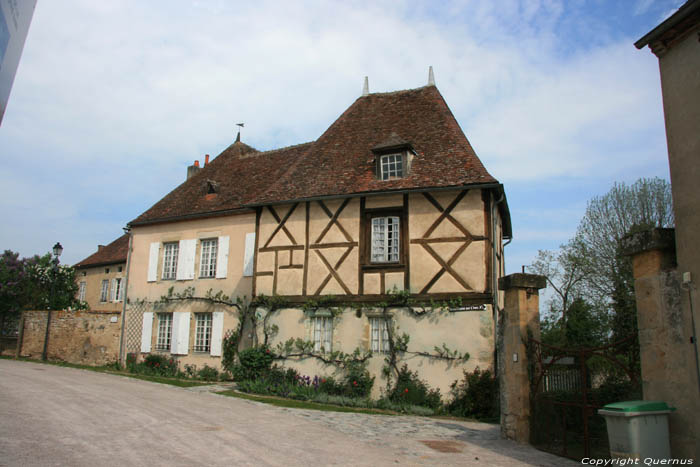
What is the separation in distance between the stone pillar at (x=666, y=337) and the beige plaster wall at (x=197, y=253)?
11555 mm

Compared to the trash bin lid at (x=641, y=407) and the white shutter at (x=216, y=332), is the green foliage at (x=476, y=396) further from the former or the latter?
the white shutter at (x=216, y=332)

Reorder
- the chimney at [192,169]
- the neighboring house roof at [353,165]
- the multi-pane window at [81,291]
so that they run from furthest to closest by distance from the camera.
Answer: the multi-pane window at [81,291] < the chimney at [192,169] < the neighboring house roof at [353,165]

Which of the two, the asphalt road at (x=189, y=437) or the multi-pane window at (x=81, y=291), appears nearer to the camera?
the asphalt road at (x=189, y=437)

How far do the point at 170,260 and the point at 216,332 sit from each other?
3611mm

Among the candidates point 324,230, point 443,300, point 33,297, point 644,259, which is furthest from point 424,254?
point 33,297

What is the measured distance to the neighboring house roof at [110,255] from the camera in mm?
24969

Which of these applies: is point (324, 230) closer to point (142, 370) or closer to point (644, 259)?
point (142, 370)

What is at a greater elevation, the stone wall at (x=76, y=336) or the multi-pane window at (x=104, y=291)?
the multi-pane window at (x=104, y=291)

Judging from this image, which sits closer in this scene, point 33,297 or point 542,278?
point 542,278

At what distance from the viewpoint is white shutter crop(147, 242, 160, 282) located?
57.8ft

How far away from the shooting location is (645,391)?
5754 mm

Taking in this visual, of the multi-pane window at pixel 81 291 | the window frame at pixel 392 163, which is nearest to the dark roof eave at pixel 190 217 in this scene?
the window frame at pixel 392 163

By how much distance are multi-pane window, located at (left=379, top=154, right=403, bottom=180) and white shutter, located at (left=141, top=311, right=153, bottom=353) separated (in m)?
9.51

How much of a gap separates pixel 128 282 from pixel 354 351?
385 inches
